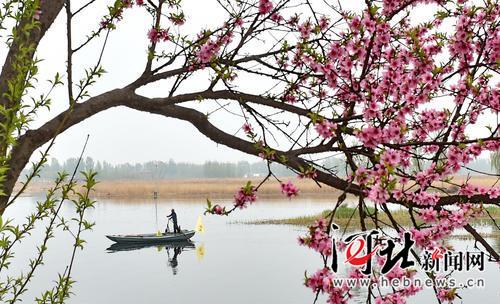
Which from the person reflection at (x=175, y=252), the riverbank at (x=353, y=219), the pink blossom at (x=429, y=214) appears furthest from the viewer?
the person reflection at (x=175, y=252)

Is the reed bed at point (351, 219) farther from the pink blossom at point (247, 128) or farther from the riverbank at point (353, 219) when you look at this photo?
the pink blossom at point (247, 128)

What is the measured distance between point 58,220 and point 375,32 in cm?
285

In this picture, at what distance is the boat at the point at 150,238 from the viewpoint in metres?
26.0

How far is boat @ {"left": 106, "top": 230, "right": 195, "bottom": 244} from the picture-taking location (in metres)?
26.0

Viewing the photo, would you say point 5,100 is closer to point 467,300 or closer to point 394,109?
point 394,109

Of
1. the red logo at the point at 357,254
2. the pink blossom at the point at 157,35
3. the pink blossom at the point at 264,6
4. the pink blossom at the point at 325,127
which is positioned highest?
the pink blossom at the point at 264,6

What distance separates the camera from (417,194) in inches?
169

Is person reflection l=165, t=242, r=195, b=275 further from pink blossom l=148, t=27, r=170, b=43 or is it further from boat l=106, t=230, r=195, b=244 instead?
pink blossom l=148, t=27, r=170, b=43

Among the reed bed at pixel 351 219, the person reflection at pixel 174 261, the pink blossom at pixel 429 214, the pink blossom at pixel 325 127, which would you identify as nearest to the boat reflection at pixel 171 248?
the person reflection at pixel 174 261

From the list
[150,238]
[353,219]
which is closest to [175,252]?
[150,238]

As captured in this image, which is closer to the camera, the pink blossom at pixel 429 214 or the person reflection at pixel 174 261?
the pink blossom at pixel 429 214

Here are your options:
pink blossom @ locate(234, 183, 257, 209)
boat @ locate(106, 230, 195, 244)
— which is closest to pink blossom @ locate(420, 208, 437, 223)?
pink blossom @ locate(234, 183, 257, 209)

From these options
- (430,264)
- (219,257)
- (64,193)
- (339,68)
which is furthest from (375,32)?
(219,257)

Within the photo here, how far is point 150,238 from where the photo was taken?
25750 millimetres
